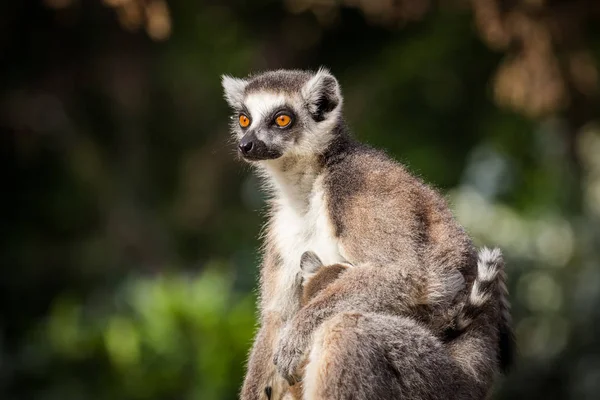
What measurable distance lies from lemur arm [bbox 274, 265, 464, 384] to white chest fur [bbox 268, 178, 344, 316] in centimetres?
32

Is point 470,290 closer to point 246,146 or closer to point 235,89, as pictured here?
point 246,146

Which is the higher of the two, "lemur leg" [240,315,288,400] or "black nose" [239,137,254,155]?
"black nose" [239,137,254,155]

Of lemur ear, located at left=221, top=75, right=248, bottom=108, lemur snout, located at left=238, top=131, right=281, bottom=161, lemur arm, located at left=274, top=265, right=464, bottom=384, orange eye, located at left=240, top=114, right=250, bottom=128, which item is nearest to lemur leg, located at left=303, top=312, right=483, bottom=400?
lemur arm, located at left=274, top=265, right=464, bottom=384

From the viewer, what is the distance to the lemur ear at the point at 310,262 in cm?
622

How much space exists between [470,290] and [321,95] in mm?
1696

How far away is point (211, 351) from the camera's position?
478 inches

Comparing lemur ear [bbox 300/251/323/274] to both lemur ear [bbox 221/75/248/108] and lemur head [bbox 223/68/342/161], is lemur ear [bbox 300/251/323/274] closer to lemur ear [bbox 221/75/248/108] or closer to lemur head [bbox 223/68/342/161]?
lemur head [bbox 223/68/342/161]

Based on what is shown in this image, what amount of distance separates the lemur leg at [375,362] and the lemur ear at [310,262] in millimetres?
567

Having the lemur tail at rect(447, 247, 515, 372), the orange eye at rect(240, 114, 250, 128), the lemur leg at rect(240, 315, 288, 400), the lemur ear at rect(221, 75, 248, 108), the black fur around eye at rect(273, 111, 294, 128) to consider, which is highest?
the lemur ear at rect(221, 75, 248, 108)

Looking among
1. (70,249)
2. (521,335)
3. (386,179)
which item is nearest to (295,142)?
(386,179)

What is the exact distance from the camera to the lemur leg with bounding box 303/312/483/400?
216 inches

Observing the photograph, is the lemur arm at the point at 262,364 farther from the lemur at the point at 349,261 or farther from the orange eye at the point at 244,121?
the orange eye at the point at 244,121

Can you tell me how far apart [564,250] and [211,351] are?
5.74m

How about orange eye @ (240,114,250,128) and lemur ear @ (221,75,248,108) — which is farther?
lemur ear @ (221,75,248,108)
